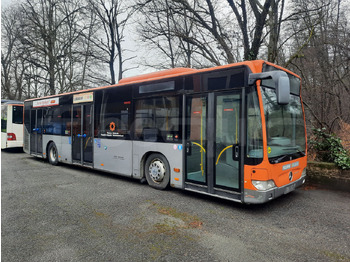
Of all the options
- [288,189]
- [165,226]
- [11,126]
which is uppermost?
[11,126]

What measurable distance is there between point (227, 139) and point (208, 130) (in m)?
0.49

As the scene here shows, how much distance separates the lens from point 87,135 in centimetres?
870

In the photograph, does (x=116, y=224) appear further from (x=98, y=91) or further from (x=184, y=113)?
(x=98, y=91)

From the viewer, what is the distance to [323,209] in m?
5.13

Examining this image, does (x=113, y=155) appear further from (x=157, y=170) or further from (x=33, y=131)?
(x=33, y=131)

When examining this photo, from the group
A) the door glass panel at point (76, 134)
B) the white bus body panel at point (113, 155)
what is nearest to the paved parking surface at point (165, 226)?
the white bus body panel at point (113, 155)

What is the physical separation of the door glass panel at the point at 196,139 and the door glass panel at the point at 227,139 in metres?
0.33

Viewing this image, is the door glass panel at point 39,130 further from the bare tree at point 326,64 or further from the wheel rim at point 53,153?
the bare tree at point 326,64

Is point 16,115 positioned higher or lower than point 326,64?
lower

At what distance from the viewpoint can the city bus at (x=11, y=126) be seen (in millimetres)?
14734

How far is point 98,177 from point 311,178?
22.4 feet

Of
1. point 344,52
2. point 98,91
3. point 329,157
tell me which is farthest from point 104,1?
point 329,157

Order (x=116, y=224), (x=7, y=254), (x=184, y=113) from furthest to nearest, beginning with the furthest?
(x=184, y=113) → (x=116, y=224) → (x=7, y=254)

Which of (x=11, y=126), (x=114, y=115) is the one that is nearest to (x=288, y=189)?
(x=114, y=115)
